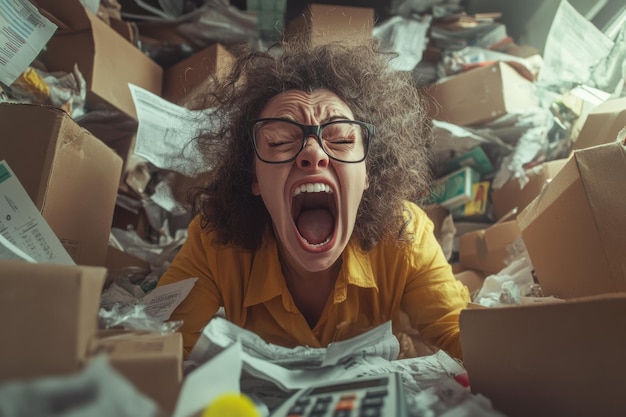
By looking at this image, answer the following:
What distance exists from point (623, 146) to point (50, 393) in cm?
79

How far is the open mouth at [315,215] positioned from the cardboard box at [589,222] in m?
0.42

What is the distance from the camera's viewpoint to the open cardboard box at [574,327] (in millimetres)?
459

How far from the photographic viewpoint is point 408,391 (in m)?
0.60

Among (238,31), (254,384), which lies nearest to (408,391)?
(254,384)

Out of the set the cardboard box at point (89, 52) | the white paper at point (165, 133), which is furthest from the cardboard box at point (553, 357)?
the cardboard box at point (89, 52)

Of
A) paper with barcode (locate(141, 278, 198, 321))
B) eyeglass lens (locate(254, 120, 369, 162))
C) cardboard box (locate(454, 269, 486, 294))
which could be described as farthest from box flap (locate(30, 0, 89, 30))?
cardboard box (locate(454, 269, 486, 294))

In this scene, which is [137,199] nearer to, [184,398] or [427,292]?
[427,292]

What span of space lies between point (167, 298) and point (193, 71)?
996mm

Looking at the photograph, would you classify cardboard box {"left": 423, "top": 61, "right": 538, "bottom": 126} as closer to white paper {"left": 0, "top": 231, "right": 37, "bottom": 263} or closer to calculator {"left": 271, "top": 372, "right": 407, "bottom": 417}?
calculator {"left": 271, "top": 372, "right": 407, "bottom": 417}

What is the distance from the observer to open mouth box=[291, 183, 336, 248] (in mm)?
932

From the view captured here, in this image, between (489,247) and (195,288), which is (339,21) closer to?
(489,247)

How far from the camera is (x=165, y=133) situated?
4.22 ft

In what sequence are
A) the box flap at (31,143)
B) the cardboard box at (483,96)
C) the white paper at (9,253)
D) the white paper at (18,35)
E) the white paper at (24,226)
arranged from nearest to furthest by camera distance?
the white paper at (9,253)
the white paper at (24,226)
the box flap at (31,143)
the white paper at (18,35)
the cardboard box at (483,96)

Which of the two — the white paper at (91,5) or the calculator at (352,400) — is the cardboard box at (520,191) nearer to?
the calculator at (352,400)
